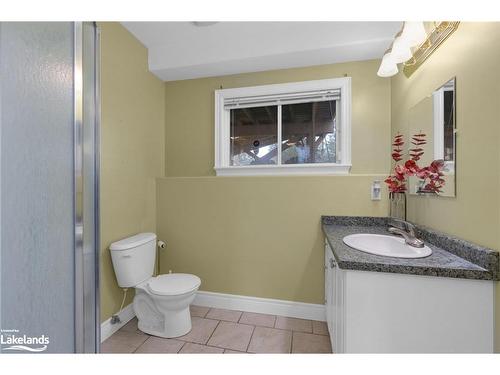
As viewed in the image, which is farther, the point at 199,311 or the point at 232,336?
the point at 199,311

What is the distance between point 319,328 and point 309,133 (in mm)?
1696

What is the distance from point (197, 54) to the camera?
2.04 m

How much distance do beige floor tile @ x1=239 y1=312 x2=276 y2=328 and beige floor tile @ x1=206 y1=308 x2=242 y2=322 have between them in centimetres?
5

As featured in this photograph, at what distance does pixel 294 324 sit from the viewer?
1876mm

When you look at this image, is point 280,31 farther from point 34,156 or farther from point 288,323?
point 288,323

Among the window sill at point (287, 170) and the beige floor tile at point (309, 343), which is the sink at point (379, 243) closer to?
the window sill at point (287, 170)

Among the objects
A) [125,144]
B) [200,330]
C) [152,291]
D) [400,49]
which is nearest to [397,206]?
[400,49]

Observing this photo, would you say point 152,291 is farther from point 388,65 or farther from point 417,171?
point 388,65

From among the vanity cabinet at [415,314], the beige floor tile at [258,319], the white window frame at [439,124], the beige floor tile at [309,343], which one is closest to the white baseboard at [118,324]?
the beige floor tile at [258,319]

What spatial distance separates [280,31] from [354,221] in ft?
5.54

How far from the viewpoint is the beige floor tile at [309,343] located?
1.58m
